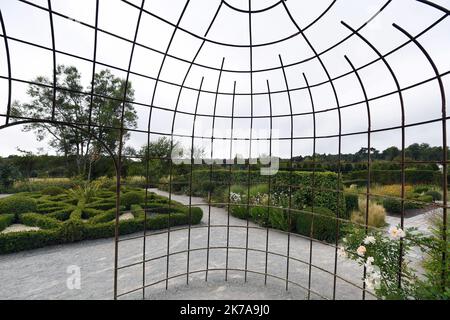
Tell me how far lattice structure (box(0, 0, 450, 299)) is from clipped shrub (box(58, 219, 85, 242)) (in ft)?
13.4

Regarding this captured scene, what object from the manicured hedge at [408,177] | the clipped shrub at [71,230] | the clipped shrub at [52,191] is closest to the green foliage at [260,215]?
the clipped shrub at [71,230]

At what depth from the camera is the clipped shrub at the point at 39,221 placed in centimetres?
782

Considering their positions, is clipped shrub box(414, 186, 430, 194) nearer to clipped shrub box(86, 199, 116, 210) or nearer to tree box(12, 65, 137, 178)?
clipped shrub box(86, 199, 116, 210)

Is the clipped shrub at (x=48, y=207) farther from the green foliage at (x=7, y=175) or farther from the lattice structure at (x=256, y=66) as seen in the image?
the green foliage at (x=7, y=175)

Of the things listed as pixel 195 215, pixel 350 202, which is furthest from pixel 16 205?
pixel 350 202

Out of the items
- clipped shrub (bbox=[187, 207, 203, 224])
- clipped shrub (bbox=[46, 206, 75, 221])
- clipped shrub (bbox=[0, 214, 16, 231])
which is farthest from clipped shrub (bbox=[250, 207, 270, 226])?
clipped shrub (bbox=[0, 214, 16, 231])

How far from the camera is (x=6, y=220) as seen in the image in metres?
8.15

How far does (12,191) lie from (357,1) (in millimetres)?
23485

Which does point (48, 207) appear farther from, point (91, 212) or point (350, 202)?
point (350, 202)

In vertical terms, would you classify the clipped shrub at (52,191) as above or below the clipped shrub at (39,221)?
above

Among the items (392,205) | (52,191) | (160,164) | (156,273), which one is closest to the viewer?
(156,273)

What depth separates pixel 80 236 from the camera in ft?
26.1

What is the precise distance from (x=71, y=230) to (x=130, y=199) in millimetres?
3668

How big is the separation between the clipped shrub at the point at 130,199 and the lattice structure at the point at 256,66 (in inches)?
262
